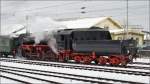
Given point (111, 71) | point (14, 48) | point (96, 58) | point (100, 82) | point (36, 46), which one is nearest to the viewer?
point (100, 82)

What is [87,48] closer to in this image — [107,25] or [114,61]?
[114,61]

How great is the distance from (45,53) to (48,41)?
53.3 inches

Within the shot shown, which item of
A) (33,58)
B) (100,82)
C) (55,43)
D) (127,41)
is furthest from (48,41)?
(100,82)

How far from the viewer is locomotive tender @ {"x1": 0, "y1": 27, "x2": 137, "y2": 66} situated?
25536 millimetres

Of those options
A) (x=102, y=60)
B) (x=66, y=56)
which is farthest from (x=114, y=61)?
(x=66, y=56)

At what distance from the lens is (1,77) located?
18625 millimetres

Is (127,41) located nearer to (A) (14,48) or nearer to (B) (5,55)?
(A) (14,48)

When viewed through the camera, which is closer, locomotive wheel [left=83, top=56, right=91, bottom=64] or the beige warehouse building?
locomotive wheel [left=83, top=56, right=91, bottom=64]

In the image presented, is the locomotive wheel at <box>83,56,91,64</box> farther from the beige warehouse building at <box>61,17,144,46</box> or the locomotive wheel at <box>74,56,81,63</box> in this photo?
the beige warehouse building at <box>61,17,144,46</box>

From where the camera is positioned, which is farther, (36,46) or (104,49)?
(36,46)

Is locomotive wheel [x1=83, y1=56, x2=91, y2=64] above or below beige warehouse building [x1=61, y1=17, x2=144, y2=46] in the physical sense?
below

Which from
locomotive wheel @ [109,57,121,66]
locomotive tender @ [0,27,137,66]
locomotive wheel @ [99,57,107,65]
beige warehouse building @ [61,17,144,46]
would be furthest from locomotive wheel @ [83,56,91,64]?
beige warehouse building @ [61,17,144,46]

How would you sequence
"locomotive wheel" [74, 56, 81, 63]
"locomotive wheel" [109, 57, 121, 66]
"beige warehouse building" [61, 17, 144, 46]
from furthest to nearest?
"beige warehouse building" [61, 17, 144, 46] < "locomotive wheel" [74, 56, 81, 63] < "locomotive wheel" [109, 57, 121, 66]

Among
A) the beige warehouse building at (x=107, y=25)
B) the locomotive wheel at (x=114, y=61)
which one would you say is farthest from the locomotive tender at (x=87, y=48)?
the beige warehouse building at (x=107, y=25)
